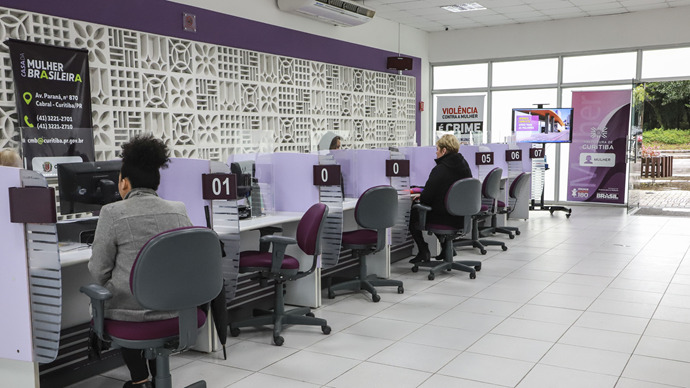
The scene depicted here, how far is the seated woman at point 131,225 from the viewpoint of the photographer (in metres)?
2.52

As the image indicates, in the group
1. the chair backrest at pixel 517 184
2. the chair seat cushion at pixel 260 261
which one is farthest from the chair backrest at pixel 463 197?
the chair backrest at pixel 517 184

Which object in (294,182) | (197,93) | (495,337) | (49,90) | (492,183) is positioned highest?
(197,93)

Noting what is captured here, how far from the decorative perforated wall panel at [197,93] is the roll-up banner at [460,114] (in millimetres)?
2249

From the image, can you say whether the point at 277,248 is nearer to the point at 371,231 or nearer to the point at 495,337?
the point at 371,231

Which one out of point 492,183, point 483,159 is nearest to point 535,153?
point 483,159

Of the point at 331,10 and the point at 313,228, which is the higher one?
the point at 331,10

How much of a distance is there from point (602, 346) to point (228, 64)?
17.0 feet

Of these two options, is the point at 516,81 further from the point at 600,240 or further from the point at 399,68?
the point at 600,240

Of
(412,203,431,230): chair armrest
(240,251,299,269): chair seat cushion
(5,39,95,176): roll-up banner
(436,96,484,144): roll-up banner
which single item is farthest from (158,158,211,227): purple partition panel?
(436,96,484,144): roll-up banner

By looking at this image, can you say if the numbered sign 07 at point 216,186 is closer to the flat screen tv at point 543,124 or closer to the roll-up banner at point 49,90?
the roll-up banner at point 49,90

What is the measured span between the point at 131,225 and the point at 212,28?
4917 millimetres

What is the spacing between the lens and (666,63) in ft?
32.2

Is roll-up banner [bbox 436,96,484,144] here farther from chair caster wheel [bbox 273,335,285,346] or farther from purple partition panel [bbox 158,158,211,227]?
purple partition panel [bbox 158,158,211,227]

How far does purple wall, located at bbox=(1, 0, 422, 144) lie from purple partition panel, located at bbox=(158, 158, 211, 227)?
2688 millimetres
